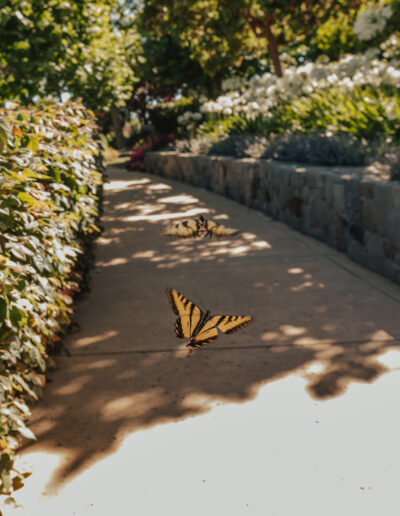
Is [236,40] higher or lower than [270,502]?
higher

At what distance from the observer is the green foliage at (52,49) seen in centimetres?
1105

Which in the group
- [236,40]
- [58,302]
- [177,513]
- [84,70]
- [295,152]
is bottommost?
[177,513]

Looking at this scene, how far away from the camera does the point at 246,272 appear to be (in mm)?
6035

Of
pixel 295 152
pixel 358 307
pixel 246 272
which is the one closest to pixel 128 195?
pixel 295 152

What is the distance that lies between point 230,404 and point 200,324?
112 inches

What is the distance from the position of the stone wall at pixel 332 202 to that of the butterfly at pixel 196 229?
492 centimetres

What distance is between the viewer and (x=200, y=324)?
38.1 inches

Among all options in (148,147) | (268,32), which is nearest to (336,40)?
(268,32)

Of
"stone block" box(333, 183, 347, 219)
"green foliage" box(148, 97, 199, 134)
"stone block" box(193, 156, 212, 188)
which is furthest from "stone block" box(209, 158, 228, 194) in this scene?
"green foliage" box(148, 97, 199, 134)

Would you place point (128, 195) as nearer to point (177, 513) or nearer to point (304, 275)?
point (304, 275)

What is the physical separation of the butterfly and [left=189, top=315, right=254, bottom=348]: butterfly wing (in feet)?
0.69

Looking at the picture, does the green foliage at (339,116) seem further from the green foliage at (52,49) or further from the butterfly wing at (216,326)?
the butterfly wing at (216,326)

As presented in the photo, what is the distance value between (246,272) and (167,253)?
1.49 m

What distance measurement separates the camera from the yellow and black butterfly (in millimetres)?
956
